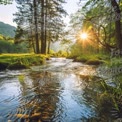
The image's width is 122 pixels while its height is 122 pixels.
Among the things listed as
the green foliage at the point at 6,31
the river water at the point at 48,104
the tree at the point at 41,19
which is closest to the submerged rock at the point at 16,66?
the river water at the point at 48,104

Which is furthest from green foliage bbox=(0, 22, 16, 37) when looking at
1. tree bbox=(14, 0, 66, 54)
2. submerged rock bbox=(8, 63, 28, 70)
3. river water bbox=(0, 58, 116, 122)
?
river water bbox=(0, 58, 116, 122)

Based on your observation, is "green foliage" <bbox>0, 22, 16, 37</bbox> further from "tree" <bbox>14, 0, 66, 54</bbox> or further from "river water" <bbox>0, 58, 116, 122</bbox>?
"river water" <bbox>0, 58, 116, 122</bbox>

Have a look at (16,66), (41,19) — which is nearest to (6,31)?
(41,19)

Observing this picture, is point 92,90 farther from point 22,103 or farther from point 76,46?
point 76,46

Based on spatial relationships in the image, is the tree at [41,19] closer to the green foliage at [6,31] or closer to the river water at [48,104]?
the river water at [48,104]

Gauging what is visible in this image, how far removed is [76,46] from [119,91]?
3134cm

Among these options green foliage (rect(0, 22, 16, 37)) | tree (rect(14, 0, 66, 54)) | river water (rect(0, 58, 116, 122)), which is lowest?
river water (rect(0, 58, 116, 122))

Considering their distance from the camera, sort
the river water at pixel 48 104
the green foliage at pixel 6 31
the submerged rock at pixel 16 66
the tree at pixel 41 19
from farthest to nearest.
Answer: the green foliage at pixel 6 31
the tree at pixel 41 19
the submerged rock at pixel 16 66
the river water at pixel 48 104

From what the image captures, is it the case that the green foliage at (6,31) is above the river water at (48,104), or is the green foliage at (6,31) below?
above

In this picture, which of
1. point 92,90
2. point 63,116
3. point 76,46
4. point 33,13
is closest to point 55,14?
point 33,13

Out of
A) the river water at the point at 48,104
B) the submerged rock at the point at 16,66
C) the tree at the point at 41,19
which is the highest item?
the tree at the point at 41,19

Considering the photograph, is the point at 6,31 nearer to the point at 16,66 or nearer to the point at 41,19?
the point at 41,19

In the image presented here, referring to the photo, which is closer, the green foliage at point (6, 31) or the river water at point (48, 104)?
the river water at point (48, 104)

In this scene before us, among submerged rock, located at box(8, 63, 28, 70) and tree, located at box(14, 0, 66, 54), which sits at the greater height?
tree, located at box(14, 0, 66, 54)
